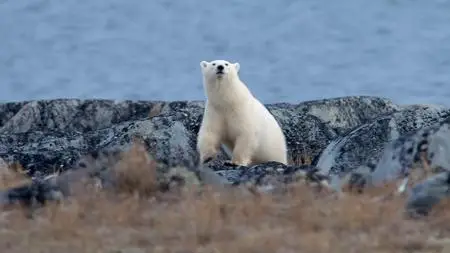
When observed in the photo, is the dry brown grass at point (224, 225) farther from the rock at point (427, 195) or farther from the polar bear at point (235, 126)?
the polar bear at point (235, 126)

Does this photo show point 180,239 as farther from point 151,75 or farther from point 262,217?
point 151,75

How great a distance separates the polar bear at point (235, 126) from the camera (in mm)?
16312

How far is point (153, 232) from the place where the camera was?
27.0 feet

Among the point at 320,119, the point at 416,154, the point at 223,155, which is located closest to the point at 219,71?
the point at 223,155

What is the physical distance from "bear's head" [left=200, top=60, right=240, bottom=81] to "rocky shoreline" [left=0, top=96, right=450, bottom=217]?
29.2 inches

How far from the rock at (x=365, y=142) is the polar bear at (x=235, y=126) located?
1.37 meters

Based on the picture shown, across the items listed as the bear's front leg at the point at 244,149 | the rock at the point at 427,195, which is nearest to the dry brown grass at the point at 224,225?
the rock at the point at 427,195

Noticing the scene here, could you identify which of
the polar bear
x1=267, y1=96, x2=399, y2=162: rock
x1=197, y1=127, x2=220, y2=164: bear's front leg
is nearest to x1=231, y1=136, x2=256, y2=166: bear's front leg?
the polar bear

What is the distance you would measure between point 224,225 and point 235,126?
8.22m

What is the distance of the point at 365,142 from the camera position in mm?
14633

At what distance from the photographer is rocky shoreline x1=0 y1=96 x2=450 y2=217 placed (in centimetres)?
983

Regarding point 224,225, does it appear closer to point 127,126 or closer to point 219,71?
point 219,71

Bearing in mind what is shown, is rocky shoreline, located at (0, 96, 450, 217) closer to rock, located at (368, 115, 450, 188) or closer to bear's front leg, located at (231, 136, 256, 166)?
rock, located at (368, 115, 450, 188)

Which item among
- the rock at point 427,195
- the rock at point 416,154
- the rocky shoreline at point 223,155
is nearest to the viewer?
the rock at point 427,195
